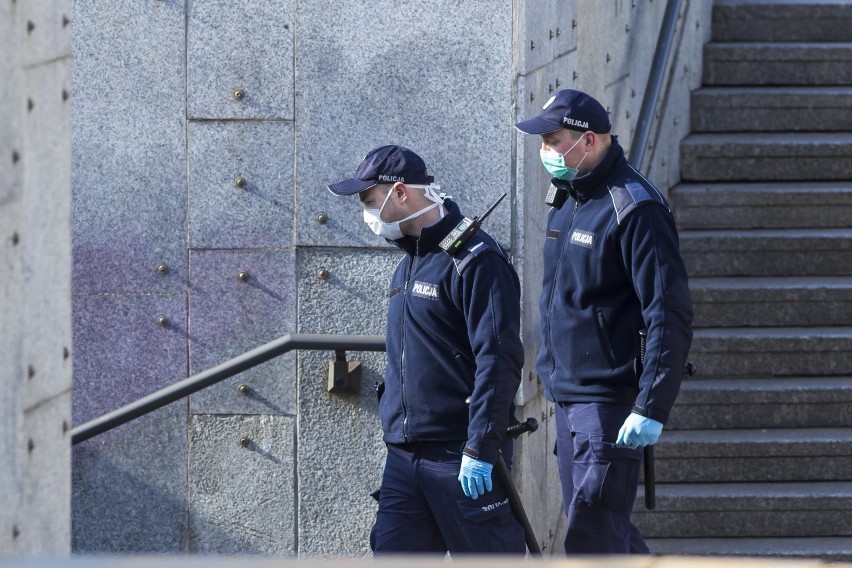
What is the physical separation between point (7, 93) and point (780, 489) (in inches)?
171

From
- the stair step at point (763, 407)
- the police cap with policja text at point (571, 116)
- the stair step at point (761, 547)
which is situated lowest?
the stair step at point (761, 547)

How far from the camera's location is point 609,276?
15.9 ft

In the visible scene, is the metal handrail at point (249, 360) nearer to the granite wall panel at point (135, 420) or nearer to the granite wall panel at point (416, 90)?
the granite wall panel at point (135, 420)

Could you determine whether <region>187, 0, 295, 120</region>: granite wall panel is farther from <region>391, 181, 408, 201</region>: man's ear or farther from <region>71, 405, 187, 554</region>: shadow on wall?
<region>71, 405, 187, 554</region>: shadow on wall

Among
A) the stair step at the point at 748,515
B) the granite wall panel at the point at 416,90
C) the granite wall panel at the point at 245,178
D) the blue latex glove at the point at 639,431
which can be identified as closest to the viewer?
the blue latex glove at the point at 639,431

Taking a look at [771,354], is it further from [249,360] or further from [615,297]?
[249,360]

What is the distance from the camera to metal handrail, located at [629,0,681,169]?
6848mm

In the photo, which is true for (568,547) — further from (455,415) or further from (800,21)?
(800,21)

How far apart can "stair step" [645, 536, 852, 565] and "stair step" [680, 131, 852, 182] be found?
2.49 meters

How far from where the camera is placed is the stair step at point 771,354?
6.88 meters

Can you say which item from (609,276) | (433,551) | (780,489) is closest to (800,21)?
(780,489)

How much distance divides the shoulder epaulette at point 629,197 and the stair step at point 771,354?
2.13 metres

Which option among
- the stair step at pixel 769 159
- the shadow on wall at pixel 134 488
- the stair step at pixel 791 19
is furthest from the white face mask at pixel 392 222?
the stair step at pixel 791 19

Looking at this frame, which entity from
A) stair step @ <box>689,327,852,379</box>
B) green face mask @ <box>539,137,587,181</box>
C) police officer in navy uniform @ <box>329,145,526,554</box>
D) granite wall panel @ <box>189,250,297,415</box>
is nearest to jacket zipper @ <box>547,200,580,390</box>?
green face mask @ <box>539,137,587,181</box>
